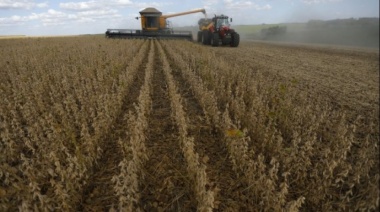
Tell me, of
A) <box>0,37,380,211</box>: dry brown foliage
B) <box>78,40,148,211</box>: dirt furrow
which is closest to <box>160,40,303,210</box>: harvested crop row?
<box>0,37,380,211</box>: dry brown foliage

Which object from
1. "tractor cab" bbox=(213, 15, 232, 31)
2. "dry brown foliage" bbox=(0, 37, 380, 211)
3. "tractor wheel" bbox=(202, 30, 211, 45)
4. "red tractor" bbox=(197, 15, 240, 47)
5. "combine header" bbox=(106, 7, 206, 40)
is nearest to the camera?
"dry brown foliage" bbox=(0, 37, 380, 211)

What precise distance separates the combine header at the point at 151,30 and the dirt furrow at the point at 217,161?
81.4ft

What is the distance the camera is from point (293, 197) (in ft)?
12.1

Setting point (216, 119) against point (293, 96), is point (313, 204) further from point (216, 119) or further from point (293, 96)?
point (293, 96)

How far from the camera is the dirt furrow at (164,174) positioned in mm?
3594

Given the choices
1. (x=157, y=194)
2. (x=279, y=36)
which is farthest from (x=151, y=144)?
(x=279, y=36)

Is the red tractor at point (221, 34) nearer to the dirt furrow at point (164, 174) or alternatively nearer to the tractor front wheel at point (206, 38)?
the tractor front wheel at point (206, 38)

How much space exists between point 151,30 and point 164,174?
3182cm

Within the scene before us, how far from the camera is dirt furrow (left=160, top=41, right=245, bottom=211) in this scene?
362 centimetres

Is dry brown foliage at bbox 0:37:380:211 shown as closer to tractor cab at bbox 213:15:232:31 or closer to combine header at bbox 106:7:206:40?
tractor cab at bbox 213:15:232:31

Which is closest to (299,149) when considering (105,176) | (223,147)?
(223,147)

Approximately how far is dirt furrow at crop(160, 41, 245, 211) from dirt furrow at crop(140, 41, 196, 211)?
14.6 inches

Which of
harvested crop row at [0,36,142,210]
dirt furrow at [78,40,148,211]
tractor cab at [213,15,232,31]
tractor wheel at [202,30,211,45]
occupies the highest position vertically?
tractor cab at [213,15,232,31]

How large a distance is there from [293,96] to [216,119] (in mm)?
2888
